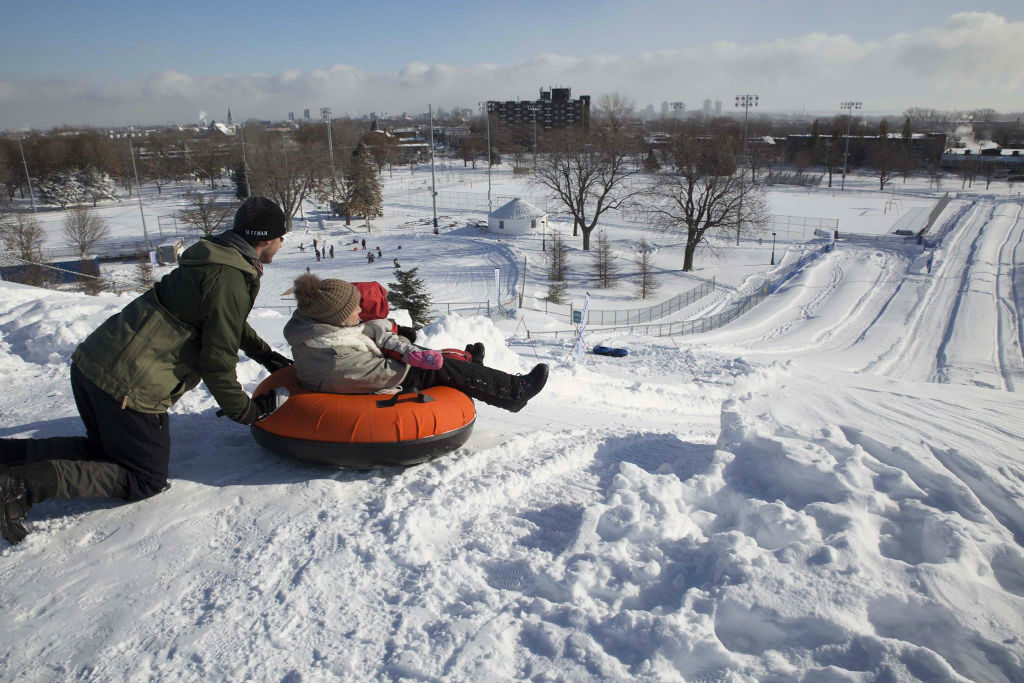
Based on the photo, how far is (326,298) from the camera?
420cm

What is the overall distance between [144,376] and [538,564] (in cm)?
241

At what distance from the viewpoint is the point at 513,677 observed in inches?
105

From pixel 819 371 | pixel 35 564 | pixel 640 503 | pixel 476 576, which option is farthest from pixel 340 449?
pixel 819 371

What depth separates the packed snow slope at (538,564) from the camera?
2734 millimetres

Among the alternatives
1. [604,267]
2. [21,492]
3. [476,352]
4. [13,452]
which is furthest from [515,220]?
[21,492]

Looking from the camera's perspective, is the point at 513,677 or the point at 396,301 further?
the point at 396,301

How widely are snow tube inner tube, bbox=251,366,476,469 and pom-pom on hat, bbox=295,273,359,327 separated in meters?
0.57

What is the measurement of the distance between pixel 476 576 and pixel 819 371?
10867 mm

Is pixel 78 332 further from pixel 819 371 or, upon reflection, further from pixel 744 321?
pixel 744 321

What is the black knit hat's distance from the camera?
383 cm

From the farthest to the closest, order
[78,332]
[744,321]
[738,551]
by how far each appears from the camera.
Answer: [744,321], [78,332], [738,551]

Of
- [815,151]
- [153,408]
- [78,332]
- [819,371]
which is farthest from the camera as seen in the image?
[815,151]

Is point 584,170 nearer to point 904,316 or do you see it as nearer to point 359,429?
point 904,316

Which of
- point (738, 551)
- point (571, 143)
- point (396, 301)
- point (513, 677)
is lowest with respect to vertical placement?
point (396, 301)
